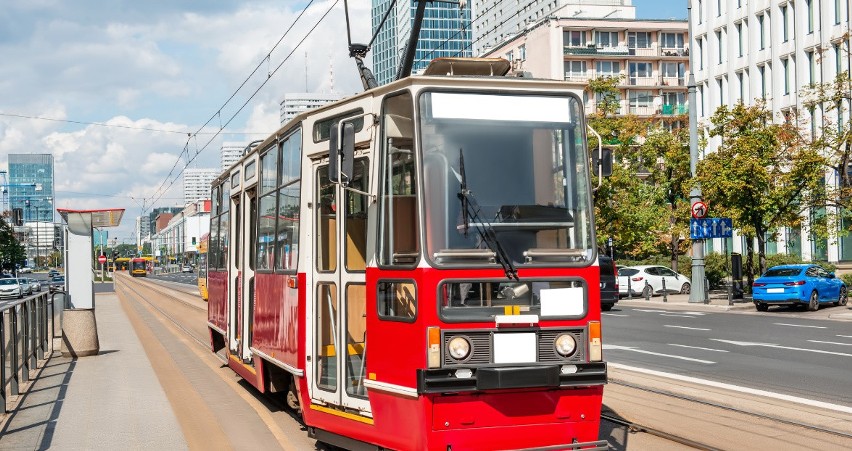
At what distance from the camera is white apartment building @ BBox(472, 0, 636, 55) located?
98750mm

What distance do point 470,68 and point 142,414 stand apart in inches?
221

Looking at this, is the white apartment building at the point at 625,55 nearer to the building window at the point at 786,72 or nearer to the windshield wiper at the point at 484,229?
the building window at the point at 786,72

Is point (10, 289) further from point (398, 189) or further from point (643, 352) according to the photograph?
point (398, 189)

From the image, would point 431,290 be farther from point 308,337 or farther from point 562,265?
point 308,337

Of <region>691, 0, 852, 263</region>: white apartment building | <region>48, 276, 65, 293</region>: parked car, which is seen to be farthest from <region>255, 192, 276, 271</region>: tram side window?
<region>691, 0, 852, 263</region>: white apartment building

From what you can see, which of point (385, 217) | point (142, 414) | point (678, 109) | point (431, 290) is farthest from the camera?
point (678, 109)

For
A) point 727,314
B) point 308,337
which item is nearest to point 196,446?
point 308,337

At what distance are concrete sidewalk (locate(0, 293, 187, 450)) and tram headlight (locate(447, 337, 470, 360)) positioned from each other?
3.28 m

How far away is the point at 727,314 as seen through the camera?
29.0 meters

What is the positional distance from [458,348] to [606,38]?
8427 centimetres

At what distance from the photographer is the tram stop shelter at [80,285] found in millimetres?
17766

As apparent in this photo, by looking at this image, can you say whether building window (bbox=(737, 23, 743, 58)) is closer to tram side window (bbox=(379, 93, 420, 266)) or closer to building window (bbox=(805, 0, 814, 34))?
building window (bbox=(805, 0, 814, 34))

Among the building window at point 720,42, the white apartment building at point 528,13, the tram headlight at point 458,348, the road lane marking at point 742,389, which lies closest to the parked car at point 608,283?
the road lane marking at point 742,389

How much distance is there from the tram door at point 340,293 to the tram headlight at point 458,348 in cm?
107
